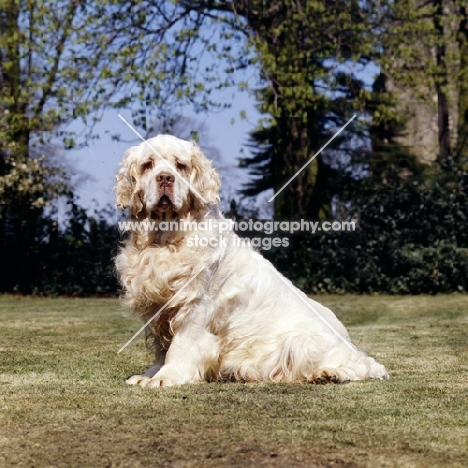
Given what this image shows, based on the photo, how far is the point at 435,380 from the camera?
4.93m

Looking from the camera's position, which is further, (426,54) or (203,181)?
(426,54)

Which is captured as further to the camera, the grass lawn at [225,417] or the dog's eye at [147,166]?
the dog's eye at [147,166]

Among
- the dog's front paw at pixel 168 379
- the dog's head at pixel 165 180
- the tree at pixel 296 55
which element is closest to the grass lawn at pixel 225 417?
the dog's front paw at pixel 168 379

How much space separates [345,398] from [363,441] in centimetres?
100

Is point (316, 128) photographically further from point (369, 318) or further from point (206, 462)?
point (206, 462)

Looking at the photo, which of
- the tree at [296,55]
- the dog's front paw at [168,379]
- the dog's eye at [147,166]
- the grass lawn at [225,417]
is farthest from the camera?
the tree at [296,55]

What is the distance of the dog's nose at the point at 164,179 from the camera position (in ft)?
15.5

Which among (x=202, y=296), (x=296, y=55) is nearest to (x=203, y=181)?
(x=202, y=296)

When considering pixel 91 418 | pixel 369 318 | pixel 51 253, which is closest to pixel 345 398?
pixel 91 418

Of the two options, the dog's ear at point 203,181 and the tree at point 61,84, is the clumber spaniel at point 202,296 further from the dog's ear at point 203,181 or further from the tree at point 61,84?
the tree at point 61,84

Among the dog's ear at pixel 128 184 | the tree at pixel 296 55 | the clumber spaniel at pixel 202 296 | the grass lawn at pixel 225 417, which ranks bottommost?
the grass lawn at pixel 225 417

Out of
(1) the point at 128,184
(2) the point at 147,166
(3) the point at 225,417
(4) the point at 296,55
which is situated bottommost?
(3) the point at 225,417

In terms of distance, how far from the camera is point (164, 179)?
15.5 feet

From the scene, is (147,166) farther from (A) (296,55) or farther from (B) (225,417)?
(A) (296,55)
